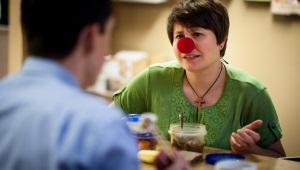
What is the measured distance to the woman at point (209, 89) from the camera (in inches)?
76.9

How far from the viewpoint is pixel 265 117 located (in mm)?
1971

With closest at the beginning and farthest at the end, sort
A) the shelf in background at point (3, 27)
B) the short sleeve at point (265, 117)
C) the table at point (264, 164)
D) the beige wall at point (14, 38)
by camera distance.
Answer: the table at point (264, 164)
the short sleeve at point (265, 117)
the beige wall at point (14, 38)
the shelf in background at point (3, 27)

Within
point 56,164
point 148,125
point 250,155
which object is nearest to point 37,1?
point 56,164

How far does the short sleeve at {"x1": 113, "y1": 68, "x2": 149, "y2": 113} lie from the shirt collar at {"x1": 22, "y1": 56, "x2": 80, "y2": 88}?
3.85 ft

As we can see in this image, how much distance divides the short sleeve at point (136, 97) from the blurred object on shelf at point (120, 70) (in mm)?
1144

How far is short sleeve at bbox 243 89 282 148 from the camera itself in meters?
1.94

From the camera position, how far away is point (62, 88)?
2.97ft

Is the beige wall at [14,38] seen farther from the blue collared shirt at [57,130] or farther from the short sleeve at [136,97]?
the blue collared shirt at [57,130]

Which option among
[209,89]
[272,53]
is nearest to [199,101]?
[209,89]

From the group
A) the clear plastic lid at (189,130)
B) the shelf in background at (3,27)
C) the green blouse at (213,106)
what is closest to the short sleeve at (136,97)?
the green blouse at (213,106)

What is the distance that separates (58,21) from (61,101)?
0.15 metres

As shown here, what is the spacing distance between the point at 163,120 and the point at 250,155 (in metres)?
0.44

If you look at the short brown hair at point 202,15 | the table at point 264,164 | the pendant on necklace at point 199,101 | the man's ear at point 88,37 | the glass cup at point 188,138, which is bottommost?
the table at point 264,164

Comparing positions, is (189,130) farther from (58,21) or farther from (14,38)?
(14,38)
